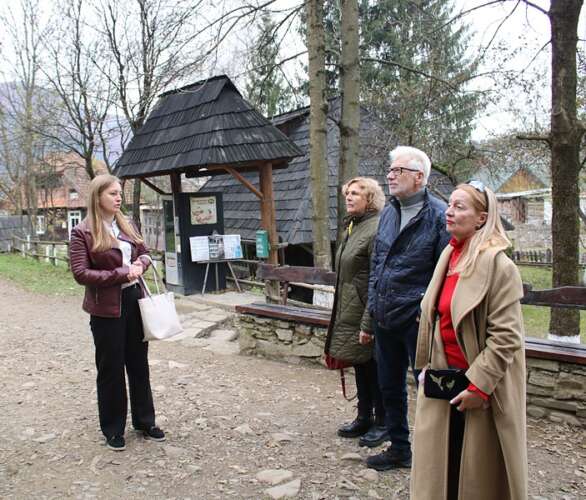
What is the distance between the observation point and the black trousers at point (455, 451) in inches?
87.9

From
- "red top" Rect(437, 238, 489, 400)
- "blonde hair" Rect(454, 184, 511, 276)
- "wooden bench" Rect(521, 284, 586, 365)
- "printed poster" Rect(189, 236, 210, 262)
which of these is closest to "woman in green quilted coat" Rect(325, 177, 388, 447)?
"red top" Rect(437, 238, 489, 400)

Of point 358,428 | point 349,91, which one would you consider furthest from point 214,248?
point 358,428

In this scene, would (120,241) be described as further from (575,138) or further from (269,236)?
(269,236)

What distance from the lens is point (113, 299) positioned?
10.9 ft

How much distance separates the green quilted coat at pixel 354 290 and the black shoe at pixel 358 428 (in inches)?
21.2

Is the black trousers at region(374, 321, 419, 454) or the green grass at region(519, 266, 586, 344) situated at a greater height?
the black trousers at region(374, 321, 419, 454)

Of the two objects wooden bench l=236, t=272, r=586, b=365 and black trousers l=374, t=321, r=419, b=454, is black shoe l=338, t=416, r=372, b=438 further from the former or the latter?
wooden bench l=236, t=272, r=586, b=365

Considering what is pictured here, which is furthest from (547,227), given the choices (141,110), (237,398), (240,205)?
(237,398)

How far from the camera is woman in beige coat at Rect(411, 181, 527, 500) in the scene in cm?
210

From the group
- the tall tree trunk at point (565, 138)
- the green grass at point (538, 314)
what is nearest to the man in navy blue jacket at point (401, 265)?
the green grass at point (538, 314)

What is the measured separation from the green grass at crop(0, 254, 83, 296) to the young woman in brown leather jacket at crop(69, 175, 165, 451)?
8.38 m

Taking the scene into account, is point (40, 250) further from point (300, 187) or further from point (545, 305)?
point (545, 305)

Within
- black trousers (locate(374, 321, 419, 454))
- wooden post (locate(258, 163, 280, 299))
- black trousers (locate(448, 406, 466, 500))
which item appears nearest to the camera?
black trousers (locate(448, 406, 466, 500))

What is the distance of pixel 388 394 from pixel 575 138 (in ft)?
12.1
